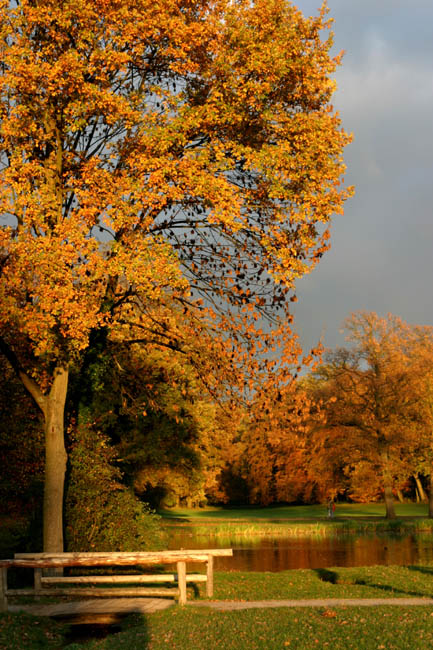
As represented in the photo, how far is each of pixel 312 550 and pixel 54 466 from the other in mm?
19933

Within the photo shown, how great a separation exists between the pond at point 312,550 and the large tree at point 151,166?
1346 cm

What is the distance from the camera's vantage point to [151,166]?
1548 cm

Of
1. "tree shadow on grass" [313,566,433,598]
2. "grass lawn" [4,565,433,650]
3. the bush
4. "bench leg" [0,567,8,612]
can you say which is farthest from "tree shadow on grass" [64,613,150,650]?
the bush

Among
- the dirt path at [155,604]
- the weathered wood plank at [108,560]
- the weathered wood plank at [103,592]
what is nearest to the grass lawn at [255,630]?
the dirt path at [155,604]

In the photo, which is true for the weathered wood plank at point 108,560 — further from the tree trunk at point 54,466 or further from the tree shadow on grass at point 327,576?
the tree shadow on grass at point 327,576

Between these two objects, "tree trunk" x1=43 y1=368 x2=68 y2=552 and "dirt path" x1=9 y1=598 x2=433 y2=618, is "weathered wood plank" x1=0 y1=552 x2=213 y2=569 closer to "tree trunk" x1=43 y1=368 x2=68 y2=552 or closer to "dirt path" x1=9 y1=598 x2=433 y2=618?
"dirt path" x1=9 y1=598 x2=433 y2=618

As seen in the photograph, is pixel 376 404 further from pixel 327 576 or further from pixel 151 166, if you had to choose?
pixel 151 166

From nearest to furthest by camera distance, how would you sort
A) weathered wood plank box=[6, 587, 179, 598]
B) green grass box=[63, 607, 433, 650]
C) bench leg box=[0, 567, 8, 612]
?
green grass box=[63, 607, 433, 650]
bench leg box=[0, 567, 8, 612]
weathered wood plank box=[6, 587, 179, 598]

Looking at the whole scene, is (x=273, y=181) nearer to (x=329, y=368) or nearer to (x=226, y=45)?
(x=226, y=45)

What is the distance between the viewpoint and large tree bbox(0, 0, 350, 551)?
15438 millimetres

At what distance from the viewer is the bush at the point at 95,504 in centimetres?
1986

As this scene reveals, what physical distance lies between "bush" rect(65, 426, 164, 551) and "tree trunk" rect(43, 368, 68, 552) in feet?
8.04

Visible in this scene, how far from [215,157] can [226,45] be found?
111 inches

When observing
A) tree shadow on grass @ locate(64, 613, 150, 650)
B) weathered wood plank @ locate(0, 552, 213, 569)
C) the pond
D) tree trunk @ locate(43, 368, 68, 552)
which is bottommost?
the pond
